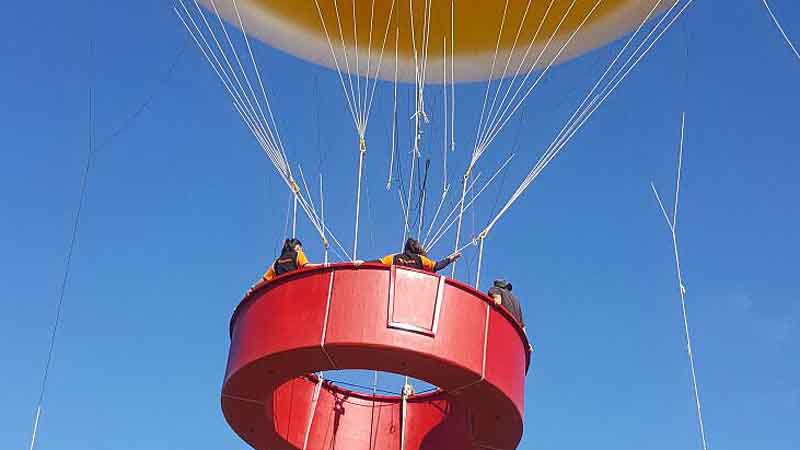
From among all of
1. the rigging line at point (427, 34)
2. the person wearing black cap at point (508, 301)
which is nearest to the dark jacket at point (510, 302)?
the person wearing black cap at point (508, 301)

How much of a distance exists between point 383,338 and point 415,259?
1.33 metres

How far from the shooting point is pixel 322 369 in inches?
493

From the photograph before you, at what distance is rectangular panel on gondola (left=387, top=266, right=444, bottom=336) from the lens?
1205 cm

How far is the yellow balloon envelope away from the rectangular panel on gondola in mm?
5577

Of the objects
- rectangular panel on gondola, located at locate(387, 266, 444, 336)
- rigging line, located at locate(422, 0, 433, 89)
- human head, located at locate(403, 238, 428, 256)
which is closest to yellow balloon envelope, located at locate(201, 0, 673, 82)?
rigging line, located at locate(422, 0, 433, 89)

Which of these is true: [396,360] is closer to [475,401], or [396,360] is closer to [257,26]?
[475,401]

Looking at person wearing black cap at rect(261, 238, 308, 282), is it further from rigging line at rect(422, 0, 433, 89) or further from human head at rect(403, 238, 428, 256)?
rigging line at rect(422, 0, 433, 89)

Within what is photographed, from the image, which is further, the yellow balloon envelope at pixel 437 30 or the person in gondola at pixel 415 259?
the yellow balloon envelope at pixel 437 30

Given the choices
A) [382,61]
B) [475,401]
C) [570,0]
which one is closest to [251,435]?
[475,401]

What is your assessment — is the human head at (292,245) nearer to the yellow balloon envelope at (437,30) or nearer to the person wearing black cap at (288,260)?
the person wearing black cap at (288,260)

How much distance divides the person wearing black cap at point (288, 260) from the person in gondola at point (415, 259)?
960mm

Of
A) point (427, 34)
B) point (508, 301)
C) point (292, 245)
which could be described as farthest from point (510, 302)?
point (427, 34)

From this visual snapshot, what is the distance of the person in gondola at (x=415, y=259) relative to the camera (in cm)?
1284

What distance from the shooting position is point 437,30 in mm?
17703
